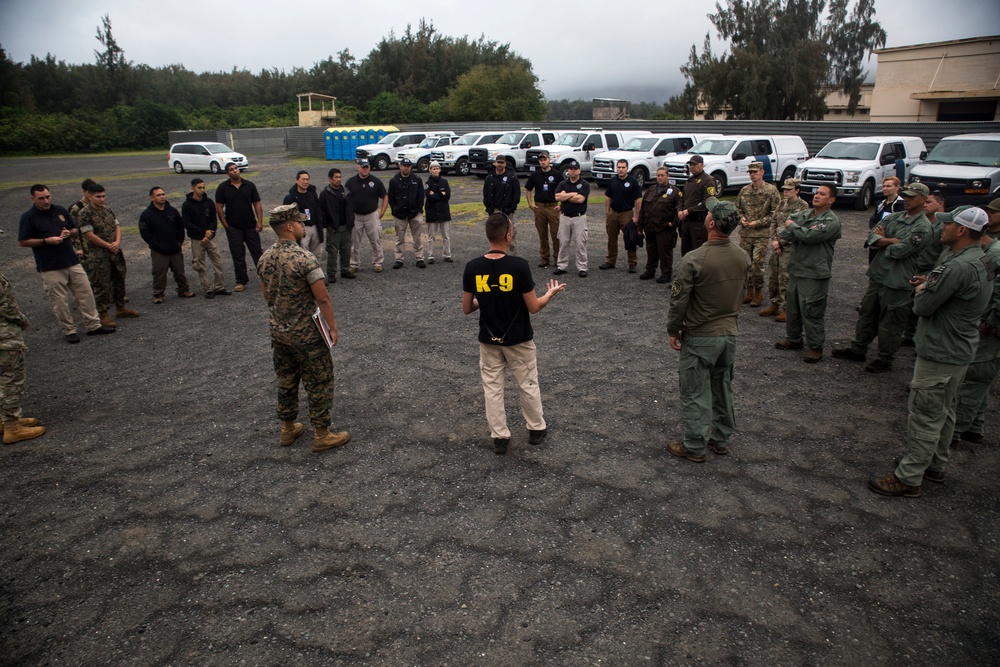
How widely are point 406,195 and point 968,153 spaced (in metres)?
14.5

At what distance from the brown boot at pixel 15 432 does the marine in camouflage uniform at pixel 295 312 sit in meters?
2.36

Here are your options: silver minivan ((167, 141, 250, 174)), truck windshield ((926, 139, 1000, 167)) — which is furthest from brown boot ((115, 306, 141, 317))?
silver minivan ((167, 141, 250, 174))

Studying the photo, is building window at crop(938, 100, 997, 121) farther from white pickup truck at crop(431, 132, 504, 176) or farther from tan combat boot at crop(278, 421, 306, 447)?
tan combat boot at crop(278, 421, 306, 447)

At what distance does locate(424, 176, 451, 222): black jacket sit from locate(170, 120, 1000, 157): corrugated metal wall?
69.7 feet

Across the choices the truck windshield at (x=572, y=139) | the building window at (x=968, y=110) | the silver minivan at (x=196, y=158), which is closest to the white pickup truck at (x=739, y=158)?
the truck windshield at (x=572, y=139)

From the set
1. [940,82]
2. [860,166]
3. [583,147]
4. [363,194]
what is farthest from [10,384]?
[940,82]

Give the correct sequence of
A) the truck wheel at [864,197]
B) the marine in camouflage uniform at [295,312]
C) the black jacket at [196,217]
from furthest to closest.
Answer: the truck wheel at [864,197] → the black jacket at [196,217] → the marine in camouflage uniform at [295,312]

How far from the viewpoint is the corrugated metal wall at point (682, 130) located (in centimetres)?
2328

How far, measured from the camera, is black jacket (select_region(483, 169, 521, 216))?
10453 millimetres

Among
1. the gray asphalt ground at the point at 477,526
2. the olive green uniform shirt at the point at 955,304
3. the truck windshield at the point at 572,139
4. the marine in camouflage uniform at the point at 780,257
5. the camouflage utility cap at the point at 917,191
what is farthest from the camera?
the truck windshield at the point at 572,139

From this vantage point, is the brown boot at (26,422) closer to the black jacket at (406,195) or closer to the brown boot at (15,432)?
the brown boot at (15,432)

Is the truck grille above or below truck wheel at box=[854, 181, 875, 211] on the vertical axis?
above

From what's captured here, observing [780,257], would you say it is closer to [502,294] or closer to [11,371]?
[502,294]

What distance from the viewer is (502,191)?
10.5m
